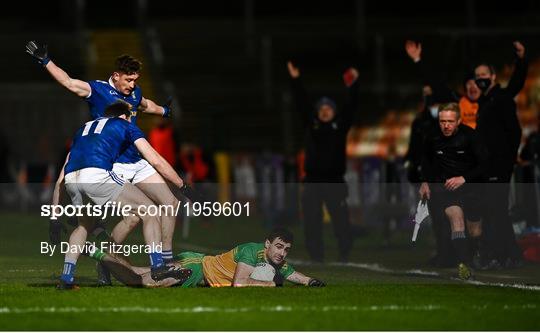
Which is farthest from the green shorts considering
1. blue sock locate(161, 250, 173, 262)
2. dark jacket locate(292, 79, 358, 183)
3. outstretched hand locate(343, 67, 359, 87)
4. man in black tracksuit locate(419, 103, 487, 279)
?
outstretched hand locate(343, 67, 359, 87)

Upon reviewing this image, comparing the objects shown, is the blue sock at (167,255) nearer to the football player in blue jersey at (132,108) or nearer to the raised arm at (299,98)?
the football player in blue jersey at (132,108)

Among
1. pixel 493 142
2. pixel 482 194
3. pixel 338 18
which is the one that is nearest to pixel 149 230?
pixel 482 194

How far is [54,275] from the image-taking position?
15266 mm

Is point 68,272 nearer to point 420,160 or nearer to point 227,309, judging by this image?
point 227,309

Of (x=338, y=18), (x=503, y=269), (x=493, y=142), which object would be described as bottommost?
(x=503, y=269)

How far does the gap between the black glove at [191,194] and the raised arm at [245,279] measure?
636 mm

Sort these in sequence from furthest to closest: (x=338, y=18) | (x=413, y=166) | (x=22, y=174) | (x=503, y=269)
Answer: (x=338, y=18) → (x=22, y=174) → (x=413, y=166) → (x=503, y=269)

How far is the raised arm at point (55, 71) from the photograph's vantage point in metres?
14.9

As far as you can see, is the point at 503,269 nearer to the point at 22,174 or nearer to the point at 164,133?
the point at 164,133

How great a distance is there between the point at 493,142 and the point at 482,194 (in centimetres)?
177

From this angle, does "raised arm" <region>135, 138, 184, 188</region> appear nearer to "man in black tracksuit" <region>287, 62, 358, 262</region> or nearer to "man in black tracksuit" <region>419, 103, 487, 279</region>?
"man in black tracksuit" <region>419, 103, 487, 279</region>

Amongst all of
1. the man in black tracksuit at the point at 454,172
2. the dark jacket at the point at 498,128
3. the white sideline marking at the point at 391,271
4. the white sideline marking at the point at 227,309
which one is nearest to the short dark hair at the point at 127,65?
the white sideline marking at the point at 391,271

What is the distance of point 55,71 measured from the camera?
14.9m

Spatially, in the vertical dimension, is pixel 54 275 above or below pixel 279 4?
below
